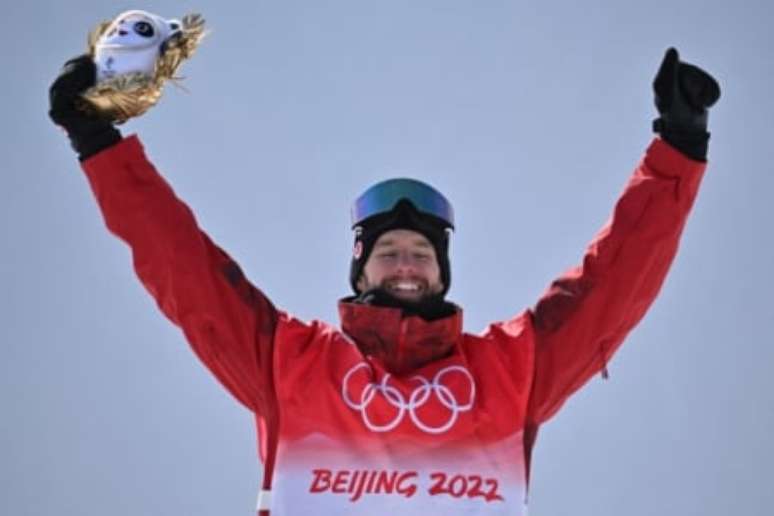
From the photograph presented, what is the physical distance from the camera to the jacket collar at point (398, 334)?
19.0ft

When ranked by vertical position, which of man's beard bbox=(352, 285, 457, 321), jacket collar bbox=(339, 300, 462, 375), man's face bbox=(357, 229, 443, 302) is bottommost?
jacket collar bbox=(339, 300, 462, 375)

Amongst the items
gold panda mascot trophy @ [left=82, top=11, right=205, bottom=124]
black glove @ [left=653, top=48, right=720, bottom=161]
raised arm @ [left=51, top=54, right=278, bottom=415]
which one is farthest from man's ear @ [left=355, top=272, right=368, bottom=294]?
black glove @ [left=653, top=48, right=720, bottom=161]

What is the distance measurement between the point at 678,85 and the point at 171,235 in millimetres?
2848

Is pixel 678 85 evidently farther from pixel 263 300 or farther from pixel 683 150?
pixel 263 300

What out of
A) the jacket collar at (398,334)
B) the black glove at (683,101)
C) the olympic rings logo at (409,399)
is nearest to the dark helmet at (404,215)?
the jacket collar at (398,334)

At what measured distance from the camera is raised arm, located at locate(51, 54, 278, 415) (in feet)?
18.8

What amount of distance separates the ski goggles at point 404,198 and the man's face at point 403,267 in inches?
6.1

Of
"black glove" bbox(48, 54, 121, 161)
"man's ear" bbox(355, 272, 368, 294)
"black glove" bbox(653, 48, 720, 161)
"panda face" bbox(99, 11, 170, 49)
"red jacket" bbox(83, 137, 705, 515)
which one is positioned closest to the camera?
"red jacket" bbox(83, 137, 705, 515)

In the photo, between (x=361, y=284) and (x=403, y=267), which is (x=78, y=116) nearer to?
(x=361, y=284)

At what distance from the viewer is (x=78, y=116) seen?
5.93 meters

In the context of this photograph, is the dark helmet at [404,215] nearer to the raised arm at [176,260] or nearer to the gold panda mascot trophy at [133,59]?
the raised arm at [176,260]

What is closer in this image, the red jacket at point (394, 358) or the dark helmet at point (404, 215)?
the red jacket at point (394, 358)

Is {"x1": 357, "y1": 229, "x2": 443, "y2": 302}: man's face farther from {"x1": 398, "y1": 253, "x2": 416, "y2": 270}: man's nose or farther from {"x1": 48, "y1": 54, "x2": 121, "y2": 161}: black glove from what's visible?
{"x1": 48, "y1": 54, "x2": 121, "y2": 161}: black glove

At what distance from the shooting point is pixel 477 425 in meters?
5.64
